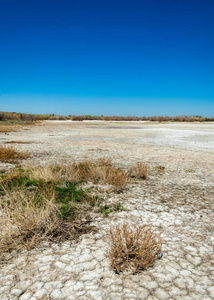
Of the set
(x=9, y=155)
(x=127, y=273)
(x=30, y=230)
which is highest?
(x=9, y=155)

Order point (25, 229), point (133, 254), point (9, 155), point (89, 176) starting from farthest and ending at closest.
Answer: point (9, 155) < point (89, 176) < point (25, 229) < point (133, 254)

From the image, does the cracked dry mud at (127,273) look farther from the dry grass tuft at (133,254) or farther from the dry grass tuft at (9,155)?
the dry grass tuft at (9,155)

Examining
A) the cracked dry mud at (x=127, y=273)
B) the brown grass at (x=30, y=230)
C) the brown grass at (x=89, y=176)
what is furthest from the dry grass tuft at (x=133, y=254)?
the brown grass at (x=89, y=176)

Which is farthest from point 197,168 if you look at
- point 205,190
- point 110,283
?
point 110,283

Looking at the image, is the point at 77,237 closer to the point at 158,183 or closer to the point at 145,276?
the point at 145,276

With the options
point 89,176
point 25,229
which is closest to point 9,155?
point 89,176

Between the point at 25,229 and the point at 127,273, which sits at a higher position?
the point at 25,229

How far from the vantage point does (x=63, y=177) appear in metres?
7.43

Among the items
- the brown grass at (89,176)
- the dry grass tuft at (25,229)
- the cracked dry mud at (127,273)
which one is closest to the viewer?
the cracked dry mud at (127,273)

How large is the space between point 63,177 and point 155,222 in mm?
3704

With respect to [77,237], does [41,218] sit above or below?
above

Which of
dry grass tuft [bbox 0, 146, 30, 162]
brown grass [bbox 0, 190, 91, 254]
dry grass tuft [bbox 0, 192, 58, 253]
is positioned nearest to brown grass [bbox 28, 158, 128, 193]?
brown grass [bbox 0, 190, 91, 254]

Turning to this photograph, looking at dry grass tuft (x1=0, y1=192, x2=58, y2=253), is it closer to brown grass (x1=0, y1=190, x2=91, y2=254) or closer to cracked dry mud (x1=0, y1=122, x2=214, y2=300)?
brown grass (x1=0, y1=190, x2=91, y2=254)

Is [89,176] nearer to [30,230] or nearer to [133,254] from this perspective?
[30,230]
